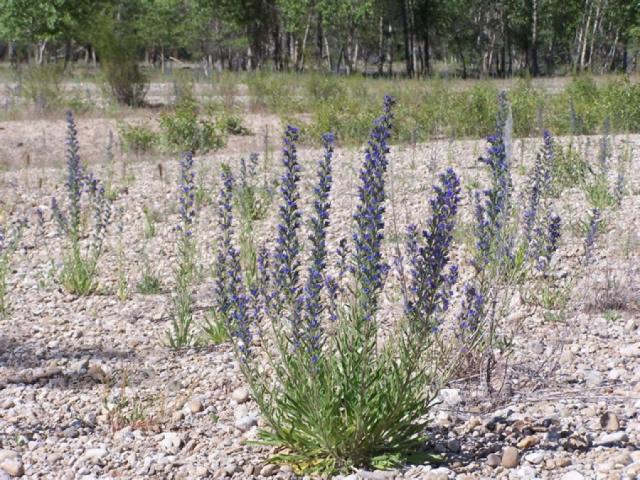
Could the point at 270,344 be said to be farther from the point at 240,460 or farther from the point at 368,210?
the point at 368,210

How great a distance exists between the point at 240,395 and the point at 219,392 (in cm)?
20

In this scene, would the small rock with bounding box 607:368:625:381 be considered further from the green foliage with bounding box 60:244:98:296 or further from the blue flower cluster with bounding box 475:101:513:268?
the green foliage with bounding box 60:244:98:296

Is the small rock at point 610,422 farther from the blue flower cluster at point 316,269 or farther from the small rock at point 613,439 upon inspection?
the blue flower cluster at point 316,269

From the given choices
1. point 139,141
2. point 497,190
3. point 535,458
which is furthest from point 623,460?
point 139,141

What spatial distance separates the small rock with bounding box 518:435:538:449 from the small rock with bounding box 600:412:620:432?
36cm

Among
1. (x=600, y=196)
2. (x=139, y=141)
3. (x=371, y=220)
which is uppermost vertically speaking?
(x=139, y=141)

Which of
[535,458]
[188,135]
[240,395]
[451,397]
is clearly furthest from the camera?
[188,135]

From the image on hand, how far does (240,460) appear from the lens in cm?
341

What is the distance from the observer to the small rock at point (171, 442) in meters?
3.65

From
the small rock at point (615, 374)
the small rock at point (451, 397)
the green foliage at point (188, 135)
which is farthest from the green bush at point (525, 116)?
the small rock at point (451, 397)

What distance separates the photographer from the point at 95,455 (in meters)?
3.62

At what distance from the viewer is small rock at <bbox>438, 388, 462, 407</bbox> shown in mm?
3850

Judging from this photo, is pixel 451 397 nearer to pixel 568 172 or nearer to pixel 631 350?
pixel 631 350

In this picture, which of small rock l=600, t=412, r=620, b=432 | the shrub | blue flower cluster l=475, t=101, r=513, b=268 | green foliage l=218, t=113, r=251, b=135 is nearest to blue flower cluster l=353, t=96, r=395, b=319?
blue flower cluster l=475, t=101, r=513, b=268
